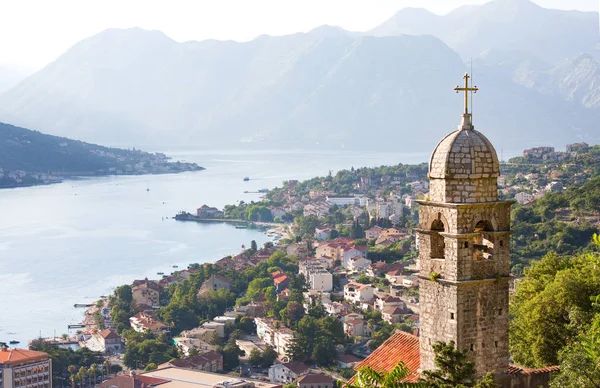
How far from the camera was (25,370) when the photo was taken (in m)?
18.8

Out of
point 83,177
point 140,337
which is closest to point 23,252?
point 140,337

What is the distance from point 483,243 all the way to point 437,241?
29 centimetres

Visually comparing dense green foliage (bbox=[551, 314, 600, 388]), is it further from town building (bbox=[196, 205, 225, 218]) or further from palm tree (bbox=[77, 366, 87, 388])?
town building (bbox=[196, 205, 225, 218])

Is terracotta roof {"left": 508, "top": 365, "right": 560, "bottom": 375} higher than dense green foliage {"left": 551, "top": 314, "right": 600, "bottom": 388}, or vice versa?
dense green foliage {"left": 551, "top": 314, "right": 600, "bottom": 388}

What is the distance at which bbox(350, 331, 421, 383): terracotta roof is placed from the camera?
5.66m

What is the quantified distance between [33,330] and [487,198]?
2222 cm

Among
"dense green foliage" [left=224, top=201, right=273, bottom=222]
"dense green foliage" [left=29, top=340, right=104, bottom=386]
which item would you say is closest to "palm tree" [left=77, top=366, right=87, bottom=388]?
"dense green foliage" [left=29, top=340, right=104, bottom=386]

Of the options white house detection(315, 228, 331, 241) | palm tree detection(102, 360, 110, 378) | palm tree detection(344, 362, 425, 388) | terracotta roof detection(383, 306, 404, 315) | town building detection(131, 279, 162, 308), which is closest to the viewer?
palm tree detection(344, 362, 425, 388)

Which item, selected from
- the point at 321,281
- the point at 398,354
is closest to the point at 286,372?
the point at 321,281

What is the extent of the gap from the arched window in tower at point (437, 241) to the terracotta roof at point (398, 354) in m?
0.63

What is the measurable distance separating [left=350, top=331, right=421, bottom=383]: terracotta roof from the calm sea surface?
19.1 meters

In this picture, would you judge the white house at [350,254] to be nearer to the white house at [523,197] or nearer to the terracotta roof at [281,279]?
the terracotta roof at [281,279]

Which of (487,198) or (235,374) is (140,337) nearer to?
(235,374)

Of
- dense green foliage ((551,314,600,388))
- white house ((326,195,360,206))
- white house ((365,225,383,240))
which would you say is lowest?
white house ((365,225,383,240))
